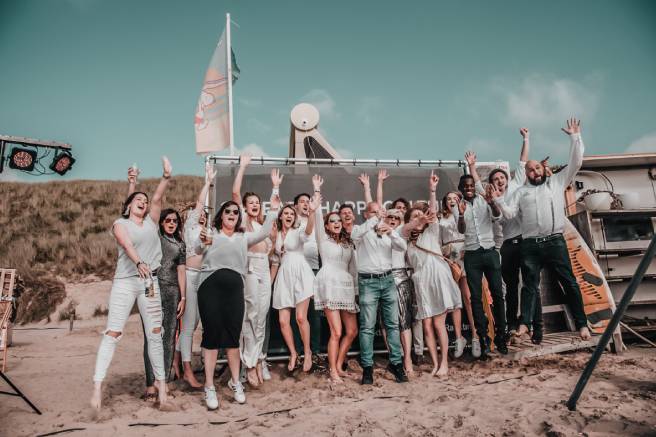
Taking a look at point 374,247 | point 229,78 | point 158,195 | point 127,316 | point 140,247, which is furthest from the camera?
point 229,78

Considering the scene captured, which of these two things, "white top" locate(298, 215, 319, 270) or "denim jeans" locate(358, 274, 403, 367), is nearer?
"denim jeans" locate(358, 274, 403, 367)

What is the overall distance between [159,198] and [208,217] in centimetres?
118

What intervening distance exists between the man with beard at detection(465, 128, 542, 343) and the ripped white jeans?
3.90m

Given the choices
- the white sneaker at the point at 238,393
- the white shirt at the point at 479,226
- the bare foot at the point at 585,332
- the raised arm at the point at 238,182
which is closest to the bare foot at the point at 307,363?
the white sneaker at the point at 238,393

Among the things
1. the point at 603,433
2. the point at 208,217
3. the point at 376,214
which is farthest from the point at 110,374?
the point at 603,433

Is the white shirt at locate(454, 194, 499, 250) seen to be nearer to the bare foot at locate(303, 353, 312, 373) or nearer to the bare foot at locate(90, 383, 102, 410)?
the bare foot at locate(303, 353, 312, 373)

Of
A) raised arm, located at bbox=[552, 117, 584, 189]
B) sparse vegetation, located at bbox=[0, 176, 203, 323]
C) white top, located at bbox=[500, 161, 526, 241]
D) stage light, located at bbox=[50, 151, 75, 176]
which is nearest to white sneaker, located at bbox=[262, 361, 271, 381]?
white top, located at bbox=[500, 161, 526, 241]

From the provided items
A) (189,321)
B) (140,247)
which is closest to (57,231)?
(189,321)

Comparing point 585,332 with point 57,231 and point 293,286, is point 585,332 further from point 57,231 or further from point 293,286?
point 57,231

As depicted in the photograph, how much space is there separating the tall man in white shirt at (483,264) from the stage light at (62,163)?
7990mm

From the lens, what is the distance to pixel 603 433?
8.62 ft

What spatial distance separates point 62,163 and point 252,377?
6.80 meters

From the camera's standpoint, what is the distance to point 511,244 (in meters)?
4.69

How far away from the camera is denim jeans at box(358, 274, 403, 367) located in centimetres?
430
